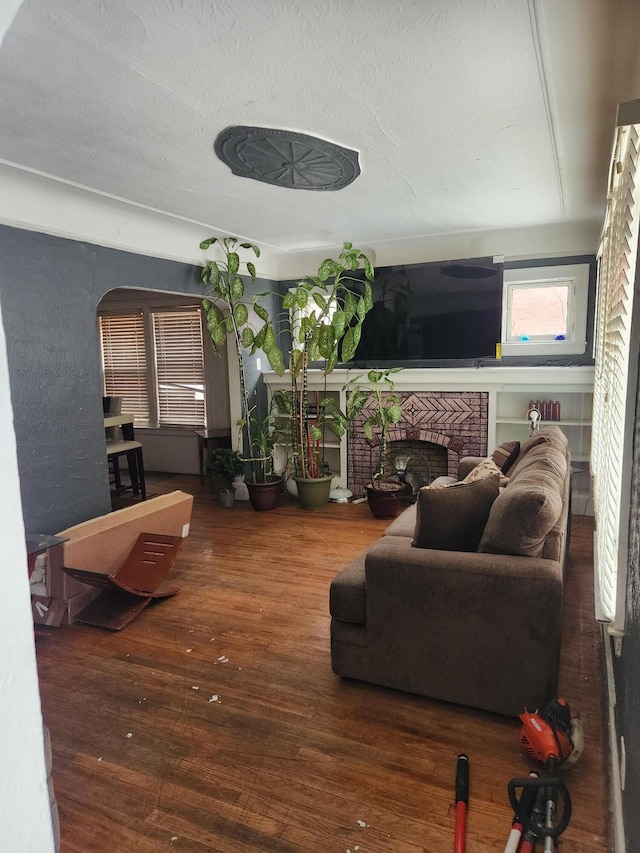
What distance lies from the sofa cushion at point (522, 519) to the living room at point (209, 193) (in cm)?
46

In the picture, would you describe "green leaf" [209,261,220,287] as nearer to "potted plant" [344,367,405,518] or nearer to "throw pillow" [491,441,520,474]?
"potted plant" [344,367,405,518]

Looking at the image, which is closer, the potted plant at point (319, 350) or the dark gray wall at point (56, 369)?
the dark gray wall at point (56, 369)

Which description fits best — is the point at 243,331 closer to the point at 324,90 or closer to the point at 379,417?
the point at 379,417

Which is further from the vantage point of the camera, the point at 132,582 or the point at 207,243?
the point at 207,243

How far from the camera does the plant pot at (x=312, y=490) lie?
200 inches

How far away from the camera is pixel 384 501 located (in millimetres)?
4711

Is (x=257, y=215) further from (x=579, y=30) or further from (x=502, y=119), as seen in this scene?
(x=579, y=30)

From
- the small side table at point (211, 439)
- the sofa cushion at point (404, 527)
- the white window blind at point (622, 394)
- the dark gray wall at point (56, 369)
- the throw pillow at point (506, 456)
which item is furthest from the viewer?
the small side table at point (211, 439)

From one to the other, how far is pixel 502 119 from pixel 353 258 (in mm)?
2219

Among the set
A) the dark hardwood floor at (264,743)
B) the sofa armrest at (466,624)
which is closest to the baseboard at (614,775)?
the dark hardwood floor at (264,743)

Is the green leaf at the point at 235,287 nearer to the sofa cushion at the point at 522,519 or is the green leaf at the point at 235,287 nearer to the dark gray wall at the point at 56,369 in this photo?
the dark gray wall at the point at 56,369

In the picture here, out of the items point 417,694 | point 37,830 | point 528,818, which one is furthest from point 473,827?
point 37,830

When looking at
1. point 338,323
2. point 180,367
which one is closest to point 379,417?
point 338,323

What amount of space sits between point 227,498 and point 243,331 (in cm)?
166
